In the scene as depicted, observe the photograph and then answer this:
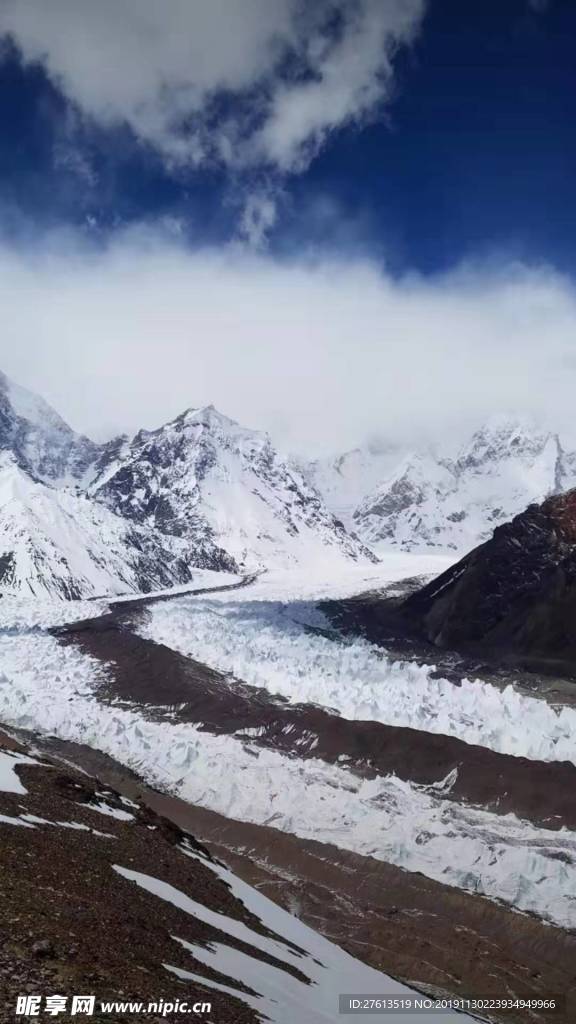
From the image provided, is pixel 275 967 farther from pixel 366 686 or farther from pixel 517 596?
pixel 517 596

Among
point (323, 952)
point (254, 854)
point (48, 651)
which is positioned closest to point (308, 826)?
point (254, 854)

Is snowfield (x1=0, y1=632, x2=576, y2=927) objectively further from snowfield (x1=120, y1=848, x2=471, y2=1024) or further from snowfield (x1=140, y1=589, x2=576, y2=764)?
snowfield (x1=120, y1=848, x2=471, y2=1024)

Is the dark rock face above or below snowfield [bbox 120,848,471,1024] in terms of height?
above

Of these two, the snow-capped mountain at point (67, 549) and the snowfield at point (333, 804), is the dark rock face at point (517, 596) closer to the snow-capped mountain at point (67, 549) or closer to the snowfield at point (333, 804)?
the snowfield at point (333, 804)

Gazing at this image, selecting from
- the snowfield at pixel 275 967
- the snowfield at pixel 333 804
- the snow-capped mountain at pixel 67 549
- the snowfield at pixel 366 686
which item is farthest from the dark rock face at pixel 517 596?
the snow-capped mountain at pixel 67 549

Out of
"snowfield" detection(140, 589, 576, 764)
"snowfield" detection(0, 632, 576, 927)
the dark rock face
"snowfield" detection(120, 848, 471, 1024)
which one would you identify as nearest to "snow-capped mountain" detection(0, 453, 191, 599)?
Answer: "snowfield" detection(140, 589, 576, 764)

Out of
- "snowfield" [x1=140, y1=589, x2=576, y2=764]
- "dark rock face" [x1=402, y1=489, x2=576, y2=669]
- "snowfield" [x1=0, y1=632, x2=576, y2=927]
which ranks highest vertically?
"dark rock face" [x1=402, y1=489, x2=576, y2=669]
